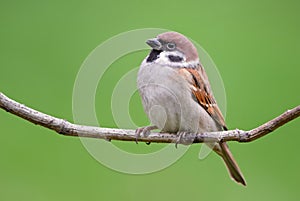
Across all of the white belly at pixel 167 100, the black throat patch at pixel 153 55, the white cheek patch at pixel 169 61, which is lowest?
the white belly at pixel 167 100

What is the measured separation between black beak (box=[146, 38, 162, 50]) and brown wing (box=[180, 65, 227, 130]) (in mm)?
143

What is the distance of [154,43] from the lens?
239 centimetres

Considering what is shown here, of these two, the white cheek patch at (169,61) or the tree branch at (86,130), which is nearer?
the tree branch at (86,130)

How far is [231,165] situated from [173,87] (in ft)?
1.45

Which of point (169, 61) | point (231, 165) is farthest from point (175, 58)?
point (231, 165)

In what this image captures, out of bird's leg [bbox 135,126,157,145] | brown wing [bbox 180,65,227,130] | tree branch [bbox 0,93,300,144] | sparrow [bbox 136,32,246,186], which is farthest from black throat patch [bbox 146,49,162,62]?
tree branch [bbox 0,93,300,144]

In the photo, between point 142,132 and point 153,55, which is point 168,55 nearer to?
point 153,55

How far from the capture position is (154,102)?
243cm

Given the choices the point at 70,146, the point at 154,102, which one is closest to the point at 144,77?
the point at 154,102

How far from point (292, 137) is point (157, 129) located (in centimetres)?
87

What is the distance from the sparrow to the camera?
94.9 inches

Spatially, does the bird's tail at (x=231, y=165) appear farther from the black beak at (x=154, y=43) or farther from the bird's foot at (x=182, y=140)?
the black beak at (x=154, y=43)

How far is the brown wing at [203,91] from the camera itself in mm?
2496

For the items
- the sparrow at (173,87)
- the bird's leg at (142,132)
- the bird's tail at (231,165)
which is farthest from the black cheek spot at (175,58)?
the bird's tail at (231,165)
